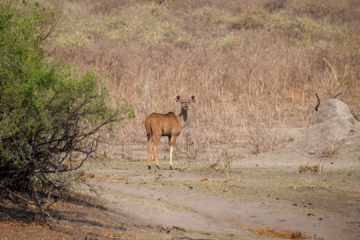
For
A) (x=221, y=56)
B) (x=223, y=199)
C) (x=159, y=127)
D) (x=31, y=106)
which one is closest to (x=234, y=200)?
(x=223, y=199)

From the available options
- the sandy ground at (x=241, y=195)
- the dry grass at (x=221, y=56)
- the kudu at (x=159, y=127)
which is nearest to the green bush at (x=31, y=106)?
the sandy ground at (x=241, y=195)

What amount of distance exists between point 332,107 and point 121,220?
9282 mm

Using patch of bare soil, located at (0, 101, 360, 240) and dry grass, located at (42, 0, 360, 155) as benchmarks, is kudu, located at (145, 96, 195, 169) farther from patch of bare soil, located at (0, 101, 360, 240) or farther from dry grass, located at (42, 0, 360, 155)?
dry grass, located at (42, 0, 360, 155)

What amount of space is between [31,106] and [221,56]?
22.5 meters

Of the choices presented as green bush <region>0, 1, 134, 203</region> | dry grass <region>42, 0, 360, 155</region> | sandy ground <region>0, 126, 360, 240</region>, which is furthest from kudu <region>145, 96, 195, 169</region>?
green bush <region>0, 1, 134, 203</region>

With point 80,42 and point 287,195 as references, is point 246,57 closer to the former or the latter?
point 80,42

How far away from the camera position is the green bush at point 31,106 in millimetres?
7086

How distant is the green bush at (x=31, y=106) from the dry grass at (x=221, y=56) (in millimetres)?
1833

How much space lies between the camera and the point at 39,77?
711cm

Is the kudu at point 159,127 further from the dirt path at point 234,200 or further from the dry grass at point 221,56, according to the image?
the dry grass at point 221,56

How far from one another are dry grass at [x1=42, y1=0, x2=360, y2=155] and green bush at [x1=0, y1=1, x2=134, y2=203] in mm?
1833

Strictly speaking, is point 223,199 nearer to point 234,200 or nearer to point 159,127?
point 234,200

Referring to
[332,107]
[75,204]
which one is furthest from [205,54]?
[75,204]

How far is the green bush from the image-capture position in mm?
7086
